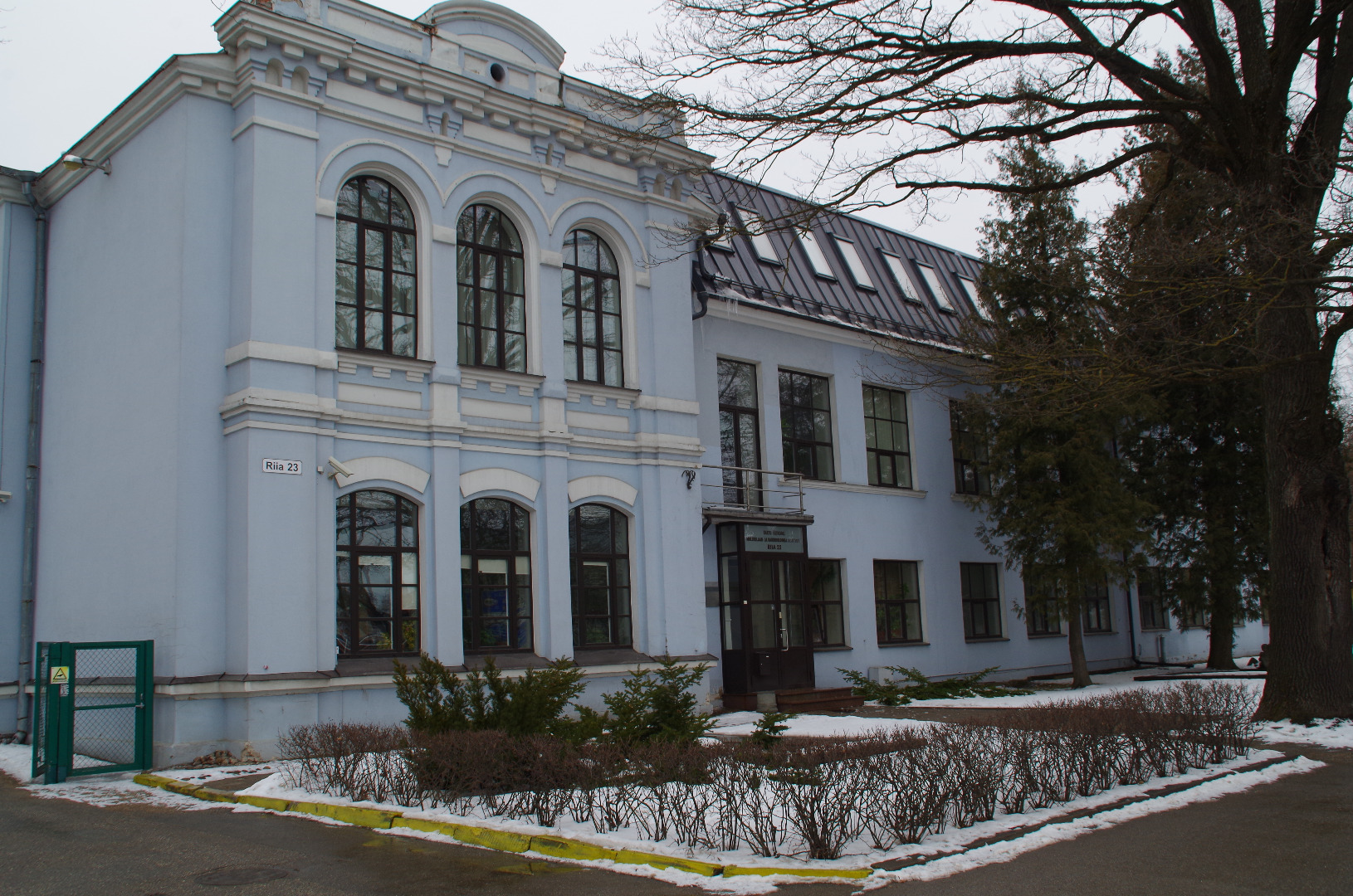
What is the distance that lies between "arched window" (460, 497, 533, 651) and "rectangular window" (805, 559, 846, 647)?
6.38 metres

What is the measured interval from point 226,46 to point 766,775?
11475 mm

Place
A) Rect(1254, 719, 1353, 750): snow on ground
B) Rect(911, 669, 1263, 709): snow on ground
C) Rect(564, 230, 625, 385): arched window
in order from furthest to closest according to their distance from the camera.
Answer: Rect(911, 669, 1263, 709): snow on ground → Rect(564, 230, 625, 385): arched window → Rect(1254, 719, 1353, 750): snow on ground

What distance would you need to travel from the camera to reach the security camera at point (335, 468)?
1365cm

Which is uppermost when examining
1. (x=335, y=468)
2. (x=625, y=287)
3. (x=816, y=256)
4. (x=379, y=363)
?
(x=816, y=256)

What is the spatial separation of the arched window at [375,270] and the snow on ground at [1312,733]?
462 inches

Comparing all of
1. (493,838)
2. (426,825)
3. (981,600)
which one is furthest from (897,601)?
(493,838)

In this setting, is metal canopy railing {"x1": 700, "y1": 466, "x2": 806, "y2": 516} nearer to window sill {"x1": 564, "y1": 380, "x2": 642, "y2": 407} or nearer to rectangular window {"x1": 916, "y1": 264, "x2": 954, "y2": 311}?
window sill {"x1": 564, "y1": 380, "x2": 642, "y2": 407}

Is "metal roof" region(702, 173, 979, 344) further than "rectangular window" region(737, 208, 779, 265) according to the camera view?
No

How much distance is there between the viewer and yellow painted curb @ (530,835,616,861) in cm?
744

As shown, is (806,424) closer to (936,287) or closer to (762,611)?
(762,611)

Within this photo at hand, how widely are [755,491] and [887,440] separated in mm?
4407

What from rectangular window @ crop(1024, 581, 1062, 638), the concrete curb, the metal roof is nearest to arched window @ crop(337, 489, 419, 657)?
the concrete curb

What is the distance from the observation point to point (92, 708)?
1116 cm

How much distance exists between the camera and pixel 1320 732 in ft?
42.5
